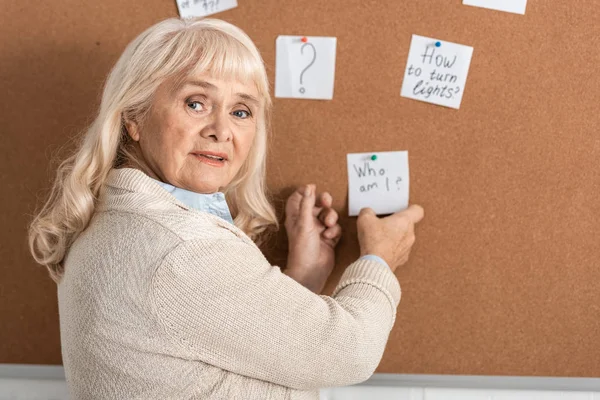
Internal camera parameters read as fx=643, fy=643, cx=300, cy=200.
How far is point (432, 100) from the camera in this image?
1245 millimetres

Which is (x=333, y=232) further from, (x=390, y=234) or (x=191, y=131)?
(x=191, y=131)

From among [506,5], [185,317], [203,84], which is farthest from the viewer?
[506,5]

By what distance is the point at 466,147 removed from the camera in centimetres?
125

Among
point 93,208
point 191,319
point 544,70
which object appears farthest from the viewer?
point 544,70

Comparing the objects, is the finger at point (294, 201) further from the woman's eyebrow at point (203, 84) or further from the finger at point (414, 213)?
the woman's eyebrow at point (203, 84)

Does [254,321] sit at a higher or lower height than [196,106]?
lower

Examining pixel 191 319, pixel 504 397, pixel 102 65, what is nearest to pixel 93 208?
pixel 191 319

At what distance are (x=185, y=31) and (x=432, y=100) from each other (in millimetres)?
490

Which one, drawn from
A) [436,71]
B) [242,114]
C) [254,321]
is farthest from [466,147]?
[254,321]

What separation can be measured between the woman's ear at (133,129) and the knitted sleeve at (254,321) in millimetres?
262

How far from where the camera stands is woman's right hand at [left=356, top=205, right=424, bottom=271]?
3.92 ft

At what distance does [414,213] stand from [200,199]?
0.42 m

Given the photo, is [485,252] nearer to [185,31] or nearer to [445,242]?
[445,242]

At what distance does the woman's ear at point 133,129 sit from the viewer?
1.06m
